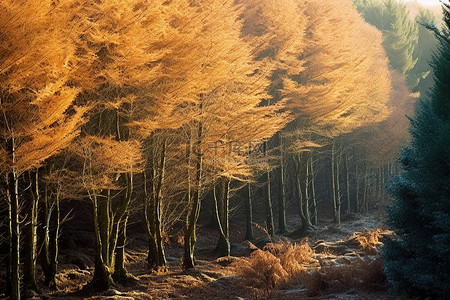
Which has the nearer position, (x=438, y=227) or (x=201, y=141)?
(x=438, y=227)

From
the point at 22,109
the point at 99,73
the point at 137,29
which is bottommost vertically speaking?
the point at 22,109

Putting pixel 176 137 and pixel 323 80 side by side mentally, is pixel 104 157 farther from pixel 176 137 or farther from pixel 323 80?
pixel 323 80

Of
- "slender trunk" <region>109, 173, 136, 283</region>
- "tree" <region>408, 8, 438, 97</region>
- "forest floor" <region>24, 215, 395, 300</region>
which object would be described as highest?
"tree" <region>408, 8, 438, 97</region>

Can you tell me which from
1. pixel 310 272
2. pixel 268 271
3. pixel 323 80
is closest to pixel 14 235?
pixel 268 271

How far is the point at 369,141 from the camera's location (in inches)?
1013

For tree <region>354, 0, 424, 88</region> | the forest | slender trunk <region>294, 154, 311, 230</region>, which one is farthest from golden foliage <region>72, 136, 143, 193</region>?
tree <region>354, 0, 424, 88</region>

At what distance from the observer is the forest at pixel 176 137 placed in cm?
666

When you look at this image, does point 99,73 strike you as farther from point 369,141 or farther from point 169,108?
point 369,141

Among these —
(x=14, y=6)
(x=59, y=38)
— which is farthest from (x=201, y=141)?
(x=14, y=6)

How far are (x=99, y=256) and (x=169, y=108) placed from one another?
11.0 ft

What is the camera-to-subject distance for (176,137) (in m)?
12.2

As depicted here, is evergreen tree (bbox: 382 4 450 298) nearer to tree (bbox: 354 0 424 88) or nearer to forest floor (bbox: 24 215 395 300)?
forest floor (bbox: 24 215 395 300)

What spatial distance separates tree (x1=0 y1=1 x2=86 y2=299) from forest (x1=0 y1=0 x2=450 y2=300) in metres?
0.02

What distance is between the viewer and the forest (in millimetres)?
6656
